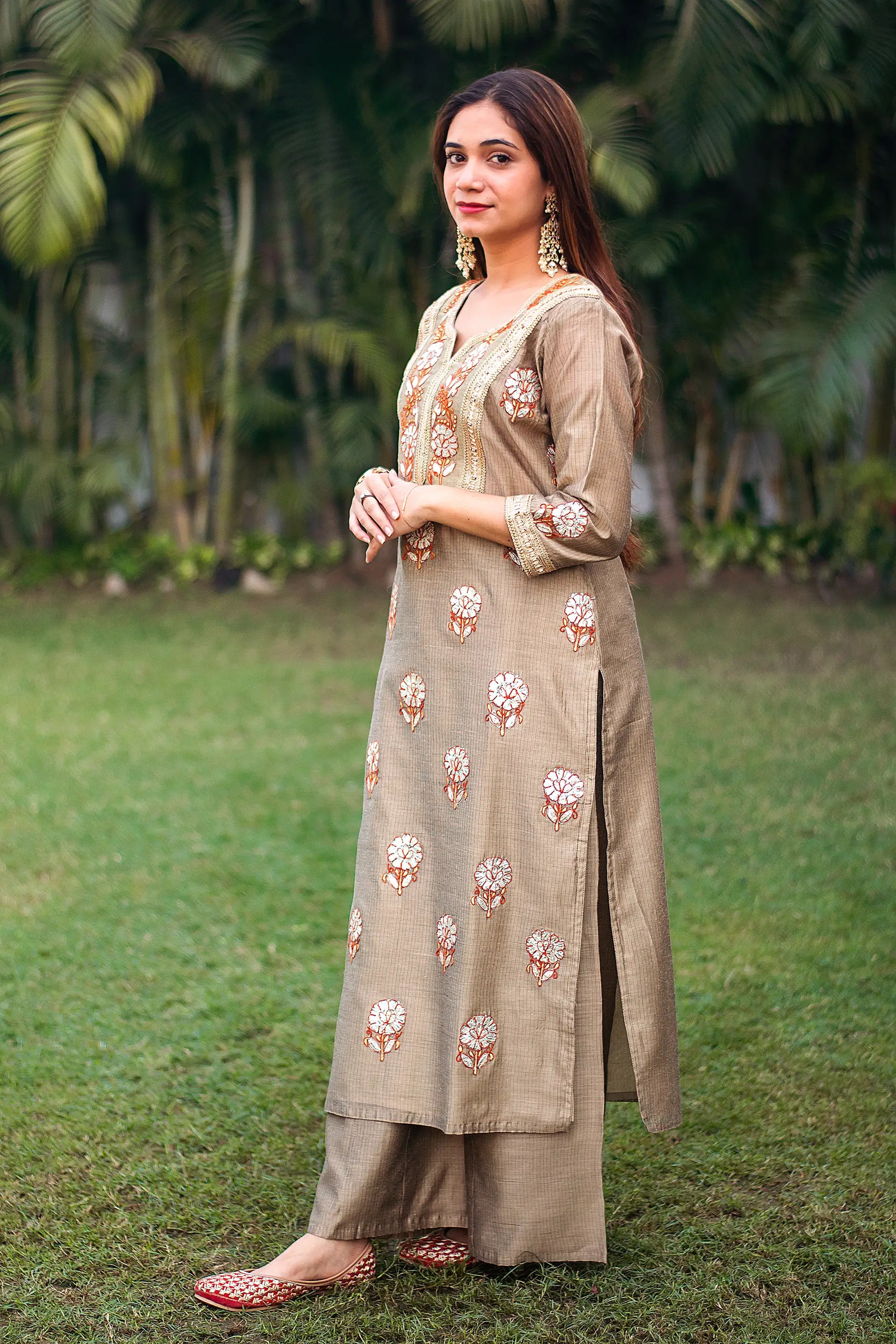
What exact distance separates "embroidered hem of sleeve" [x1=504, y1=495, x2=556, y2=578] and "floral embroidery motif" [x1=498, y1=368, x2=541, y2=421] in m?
0.13

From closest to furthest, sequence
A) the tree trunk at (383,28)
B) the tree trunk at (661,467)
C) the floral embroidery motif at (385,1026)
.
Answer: the floral embroidery motif at (385,1026) < the tree trunk at (661,467) < the tree trunk at (383,28)

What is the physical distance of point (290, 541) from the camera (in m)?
9.12

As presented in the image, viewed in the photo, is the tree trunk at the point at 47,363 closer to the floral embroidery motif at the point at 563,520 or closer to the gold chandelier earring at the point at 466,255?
the gold chandelier earring at the point at 466,255

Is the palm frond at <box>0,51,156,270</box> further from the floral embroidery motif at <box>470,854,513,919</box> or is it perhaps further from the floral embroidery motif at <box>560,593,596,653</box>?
the floral embroidery motif at <box>470,854,513,919</box>

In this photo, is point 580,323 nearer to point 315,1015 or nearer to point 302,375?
point 315,1015

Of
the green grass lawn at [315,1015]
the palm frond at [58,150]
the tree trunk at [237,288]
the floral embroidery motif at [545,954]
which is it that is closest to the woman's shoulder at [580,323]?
the floral embroidery motif at [545,954]

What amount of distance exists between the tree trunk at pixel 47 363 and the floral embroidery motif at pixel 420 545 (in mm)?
6946

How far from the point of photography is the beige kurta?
6.77 feet

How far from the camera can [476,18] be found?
6766mm

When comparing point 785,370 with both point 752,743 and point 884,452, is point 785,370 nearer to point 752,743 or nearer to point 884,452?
point 884,452

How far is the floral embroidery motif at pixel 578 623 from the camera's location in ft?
6.93

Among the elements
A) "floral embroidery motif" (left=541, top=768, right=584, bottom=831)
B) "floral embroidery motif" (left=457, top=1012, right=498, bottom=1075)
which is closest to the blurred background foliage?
"floral embroidery motif" (left=541, top=768, right=584, bottom=831)

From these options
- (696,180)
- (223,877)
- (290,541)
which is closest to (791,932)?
(223,877)

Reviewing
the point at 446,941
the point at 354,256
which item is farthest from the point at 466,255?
the point at 354,256
